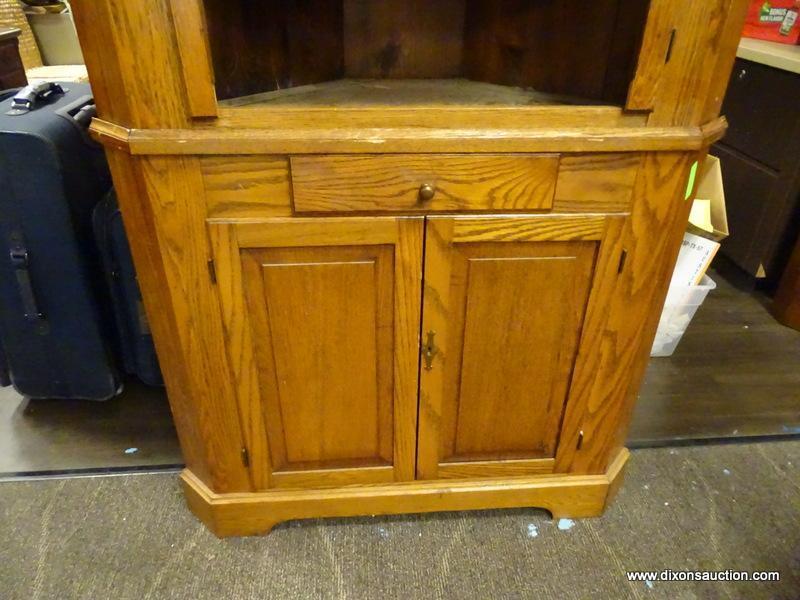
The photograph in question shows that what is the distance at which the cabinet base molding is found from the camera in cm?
120

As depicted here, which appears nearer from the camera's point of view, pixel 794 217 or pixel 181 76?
pixel 181 76

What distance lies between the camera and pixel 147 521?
125cm

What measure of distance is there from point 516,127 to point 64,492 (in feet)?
4.07

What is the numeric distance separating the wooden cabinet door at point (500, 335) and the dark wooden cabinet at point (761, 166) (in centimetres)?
132

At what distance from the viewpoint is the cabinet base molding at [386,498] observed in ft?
3.92

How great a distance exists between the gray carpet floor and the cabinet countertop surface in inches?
49.1

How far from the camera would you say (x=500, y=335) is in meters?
1.05

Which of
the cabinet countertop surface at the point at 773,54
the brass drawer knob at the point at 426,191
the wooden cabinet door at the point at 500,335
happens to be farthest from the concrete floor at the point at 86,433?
the cabinet countertop surface at the point at 773,54

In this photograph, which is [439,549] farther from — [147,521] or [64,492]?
[64,492]

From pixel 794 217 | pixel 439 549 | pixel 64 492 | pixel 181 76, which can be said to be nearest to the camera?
pixel 181 76

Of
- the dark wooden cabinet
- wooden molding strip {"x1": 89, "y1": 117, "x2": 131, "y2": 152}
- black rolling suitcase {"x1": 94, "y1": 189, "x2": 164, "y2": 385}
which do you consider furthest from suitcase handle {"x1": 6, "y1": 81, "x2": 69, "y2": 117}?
the dark wooden cabinet

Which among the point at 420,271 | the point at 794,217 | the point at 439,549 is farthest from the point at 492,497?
the point at 794,217

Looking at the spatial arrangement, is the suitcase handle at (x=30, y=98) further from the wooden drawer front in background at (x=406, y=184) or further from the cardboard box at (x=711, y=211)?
the cardboard box at (x=711, y=211)

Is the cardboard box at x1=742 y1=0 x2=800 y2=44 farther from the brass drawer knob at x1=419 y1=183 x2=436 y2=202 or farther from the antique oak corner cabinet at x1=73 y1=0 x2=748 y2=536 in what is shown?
the brass drawer knob at x1=419 y1=183 x2=436 y2=202
